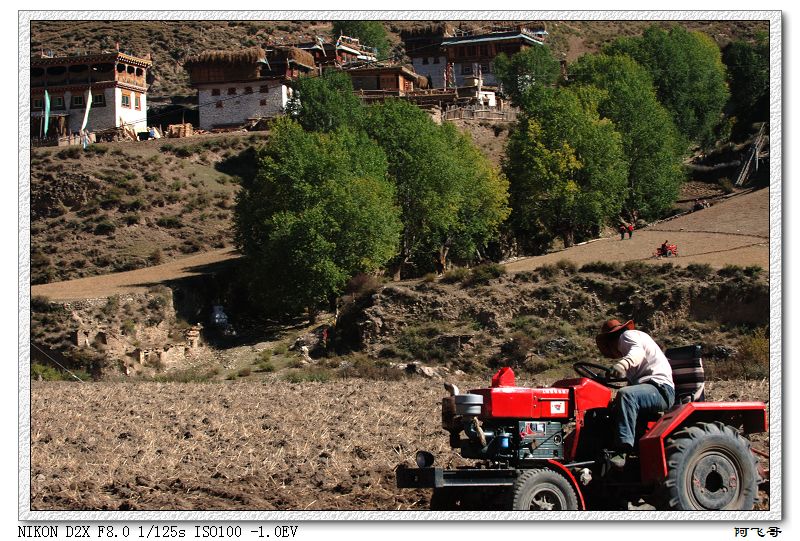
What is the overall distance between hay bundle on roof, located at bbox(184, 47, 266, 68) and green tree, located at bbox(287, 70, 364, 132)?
493 inches

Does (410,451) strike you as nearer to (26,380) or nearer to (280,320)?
(26,380)

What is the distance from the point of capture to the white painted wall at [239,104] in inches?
3996

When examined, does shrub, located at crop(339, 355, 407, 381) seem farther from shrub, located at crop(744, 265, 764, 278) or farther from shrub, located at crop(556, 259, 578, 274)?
shrub, located at crop(744, 265, 764, 278)

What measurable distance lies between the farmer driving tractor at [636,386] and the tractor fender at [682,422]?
0.23 meters

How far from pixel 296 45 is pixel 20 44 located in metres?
96.8

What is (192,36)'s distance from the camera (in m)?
135

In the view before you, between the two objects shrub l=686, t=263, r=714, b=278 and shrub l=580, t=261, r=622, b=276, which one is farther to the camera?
shrub l=580, t=261, r=622, b=276

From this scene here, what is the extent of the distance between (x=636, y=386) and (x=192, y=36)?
124 m

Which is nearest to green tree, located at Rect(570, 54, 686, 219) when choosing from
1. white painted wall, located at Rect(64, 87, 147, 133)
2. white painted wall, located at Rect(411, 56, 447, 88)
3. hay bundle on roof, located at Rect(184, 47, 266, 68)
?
hay bundle on roof, located at Rect(184, 47, 266, 68)

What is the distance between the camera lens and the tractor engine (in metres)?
16.3

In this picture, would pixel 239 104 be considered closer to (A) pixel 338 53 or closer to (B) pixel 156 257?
(A) pixel 338 53

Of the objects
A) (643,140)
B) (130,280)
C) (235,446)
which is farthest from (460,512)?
(643,140)

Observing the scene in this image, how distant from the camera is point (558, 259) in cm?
6325

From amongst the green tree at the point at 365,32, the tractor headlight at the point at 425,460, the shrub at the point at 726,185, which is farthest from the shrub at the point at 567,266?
the green tree at the point at 365,32
